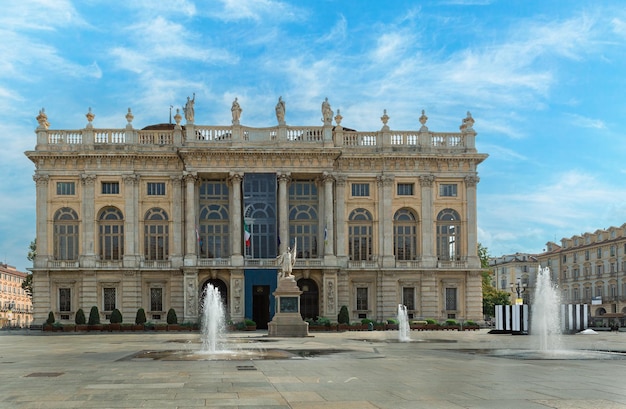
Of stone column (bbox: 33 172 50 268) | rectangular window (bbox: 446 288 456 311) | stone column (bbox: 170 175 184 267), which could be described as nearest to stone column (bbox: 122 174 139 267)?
stone column (bbox: 170 175 184 267)

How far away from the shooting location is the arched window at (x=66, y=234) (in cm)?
6762

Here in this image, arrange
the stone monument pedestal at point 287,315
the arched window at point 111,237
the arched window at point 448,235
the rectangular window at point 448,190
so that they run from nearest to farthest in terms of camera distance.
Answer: the stone monument pedestal at point 287,315 → the arched window at point 111,237 → the arched window at point 448,235 → the rectangular window at point 448,190

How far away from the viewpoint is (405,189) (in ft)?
229

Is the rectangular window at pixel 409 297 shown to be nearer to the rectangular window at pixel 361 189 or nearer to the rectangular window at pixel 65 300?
the rectangular window at pixel 361 189

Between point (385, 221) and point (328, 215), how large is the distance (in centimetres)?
545

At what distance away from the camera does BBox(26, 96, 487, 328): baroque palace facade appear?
66.8 m

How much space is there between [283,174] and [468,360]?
43245mm

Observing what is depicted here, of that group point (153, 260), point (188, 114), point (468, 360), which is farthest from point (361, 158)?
point (468, 360)

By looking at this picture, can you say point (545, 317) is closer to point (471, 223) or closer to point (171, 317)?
point (471, 223)

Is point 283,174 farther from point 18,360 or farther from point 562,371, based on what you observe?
point 562,371

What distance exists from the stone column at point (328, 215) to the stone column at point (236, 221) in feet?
24.3

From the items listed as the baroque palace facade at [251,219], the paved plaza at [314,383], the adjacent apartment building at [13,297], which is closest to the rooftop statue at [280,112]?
the baroque palace facade at [251,219]

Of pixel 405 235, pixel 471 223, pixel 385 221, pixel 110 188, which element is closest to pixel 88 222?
pixel 110 188

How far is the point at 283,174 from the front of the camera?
6719cm
